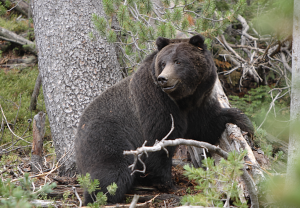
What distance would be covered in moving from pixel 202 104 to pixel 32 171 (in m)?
3.19

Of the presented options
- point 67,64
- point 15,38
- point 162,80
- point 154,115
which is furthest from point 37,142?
point 15,38

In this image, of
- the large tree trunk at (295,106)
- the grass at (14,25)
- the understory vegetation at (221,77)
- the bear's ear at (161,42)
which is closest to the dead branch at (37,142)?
the understory vegetation at (221,77)

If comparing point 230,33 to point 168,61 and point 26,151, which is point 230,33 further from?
point 26,151

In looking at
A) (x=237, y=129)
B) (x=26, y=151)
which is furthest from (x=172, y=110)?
(x=26, y=151)

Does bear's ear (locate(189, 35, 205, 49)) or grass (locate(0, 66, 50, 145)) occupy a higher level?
bear's ear (locate(189, 35, 205, 49))

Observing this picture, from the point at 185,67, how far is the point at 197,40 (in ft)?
1.66

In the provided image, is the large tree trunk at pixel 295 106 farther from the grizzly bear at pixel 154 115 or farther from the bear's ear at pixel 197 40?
the bear's ear at pixel 197 40

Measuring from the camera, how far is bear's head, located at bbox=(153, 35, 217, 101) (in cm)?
378

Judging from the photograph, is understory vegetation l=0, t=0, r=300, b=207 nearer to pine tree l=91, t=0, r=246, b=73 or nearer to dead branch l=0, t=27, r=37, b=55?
pine tree l=91, t=0, r=246, b=73

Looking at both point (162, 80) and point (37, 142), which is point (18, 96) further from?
point (162, 80)

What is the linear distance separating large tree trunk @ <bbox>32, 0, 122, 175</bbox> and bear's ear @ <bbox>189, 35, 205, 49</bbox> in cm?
199

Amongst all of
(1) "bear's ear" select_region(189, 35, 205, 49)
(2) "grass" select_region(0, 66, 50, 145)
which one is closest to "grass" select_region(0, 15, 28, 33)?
(2) "grass" select_region(0, 66, 50, 145)

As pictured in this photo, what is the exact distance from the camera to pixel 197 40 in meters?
4.06

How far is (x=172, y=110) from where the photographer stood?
395 centimetres
